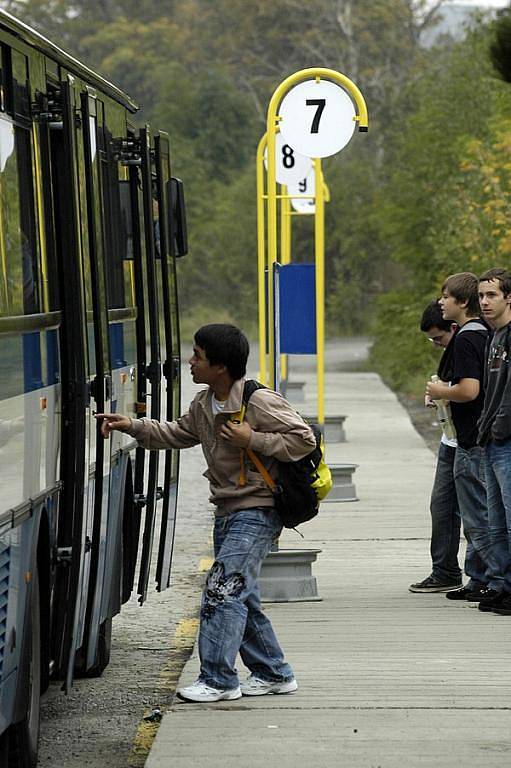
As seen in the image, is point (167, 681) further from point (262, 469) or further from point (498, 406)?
point (498, 406)

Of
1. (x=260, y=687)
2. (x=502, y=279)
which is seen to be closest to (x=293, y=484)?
(x=260, y=687)

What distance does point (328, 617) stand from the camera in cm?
902

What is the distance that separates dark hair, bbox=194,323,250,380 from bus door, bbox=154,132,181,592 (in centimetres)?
245

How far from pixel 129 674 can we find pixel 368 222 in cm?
3869

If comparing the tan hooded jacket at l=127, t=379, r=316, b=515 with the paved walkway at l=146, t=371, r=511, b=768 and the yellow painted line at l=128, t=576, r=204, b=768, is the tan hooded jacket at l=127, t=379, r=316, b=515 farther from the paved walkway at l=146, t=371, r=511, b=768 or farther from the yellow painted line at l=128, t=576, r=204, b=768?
the yellow painted line at l=128, t=576, r=204, b=768

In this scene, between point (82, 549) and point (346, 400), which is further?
point (346, 400)

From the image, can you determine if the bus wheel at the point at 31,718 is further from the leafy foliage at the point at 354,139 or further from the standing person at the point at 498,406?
the leafy foliage at the point at 354,139

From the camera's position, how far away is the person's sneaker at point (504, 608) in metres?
8.99

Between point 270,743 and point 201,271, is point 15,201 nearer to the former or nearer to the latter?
point 270,743

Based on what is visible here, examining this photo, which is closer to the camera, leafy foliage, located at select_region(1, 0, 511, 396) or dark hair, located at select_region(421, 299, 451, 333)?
dark hair, located at select_region(421, 299, 451, 333)

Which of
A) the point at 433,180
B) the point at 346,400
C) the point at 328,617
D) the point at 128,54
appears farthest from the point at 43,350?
the point at 128,54

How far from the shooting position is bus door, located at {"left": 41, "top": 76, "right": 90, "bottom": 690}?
6.72 metres

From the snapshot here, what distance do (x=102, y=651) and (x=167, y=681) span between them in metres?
0.41

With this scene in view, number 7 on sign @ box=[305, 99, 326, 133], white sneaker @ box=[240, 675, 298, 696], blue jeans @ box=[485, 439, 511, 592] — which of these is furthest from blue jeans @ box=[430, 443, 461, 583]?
white sneaker @ box=[240, 675, 298, 696]
